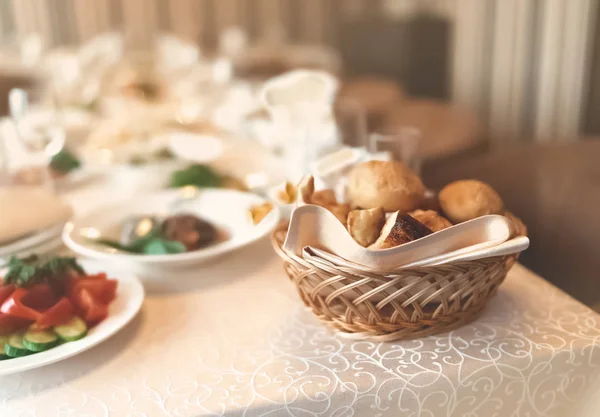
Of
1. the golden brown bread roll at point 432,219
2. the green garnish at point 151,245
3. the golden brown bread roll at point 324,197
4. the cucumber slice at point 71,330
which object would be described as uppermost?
the golden brown bread roll at point 324,197

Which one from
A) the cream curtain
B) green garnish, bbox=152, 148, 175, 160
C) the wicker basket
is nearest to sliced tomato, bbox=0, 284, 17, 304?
the wicker basket

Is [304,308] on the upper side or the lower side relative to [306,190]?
lower

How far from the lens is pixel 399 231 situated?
2.00 ft

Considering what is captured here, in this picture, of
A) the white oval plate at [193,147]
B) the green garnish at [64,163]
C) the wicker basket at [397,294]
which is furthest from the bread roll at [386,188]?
the green garnish at [64,163]

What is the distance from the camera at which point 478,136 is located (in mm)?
1949

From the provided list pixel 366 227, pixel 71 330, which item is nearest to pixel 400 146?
pixel 366 227

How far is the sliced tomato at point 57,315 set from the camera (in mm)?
642

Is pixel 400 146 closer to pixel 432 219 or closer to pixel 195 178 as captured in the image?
pixel 432 219

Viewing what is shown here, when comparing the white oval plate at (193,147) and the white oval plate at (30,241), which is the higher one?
the white oval plate at (193,147)

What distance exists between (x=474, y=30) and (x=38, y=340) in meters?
3.02

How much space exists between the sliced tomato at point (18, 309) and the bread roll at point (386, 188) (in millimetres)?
375

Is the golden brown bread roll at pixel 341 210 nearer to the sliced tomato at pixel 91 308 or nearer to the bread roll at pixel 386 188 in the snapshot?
the bread roll at pixel 386 188

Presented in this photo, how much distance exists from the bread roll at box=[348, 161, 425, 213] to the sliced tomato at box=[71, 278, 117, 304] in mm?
312

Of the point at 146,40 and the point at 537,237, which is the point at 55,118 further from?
the point at 146,40
